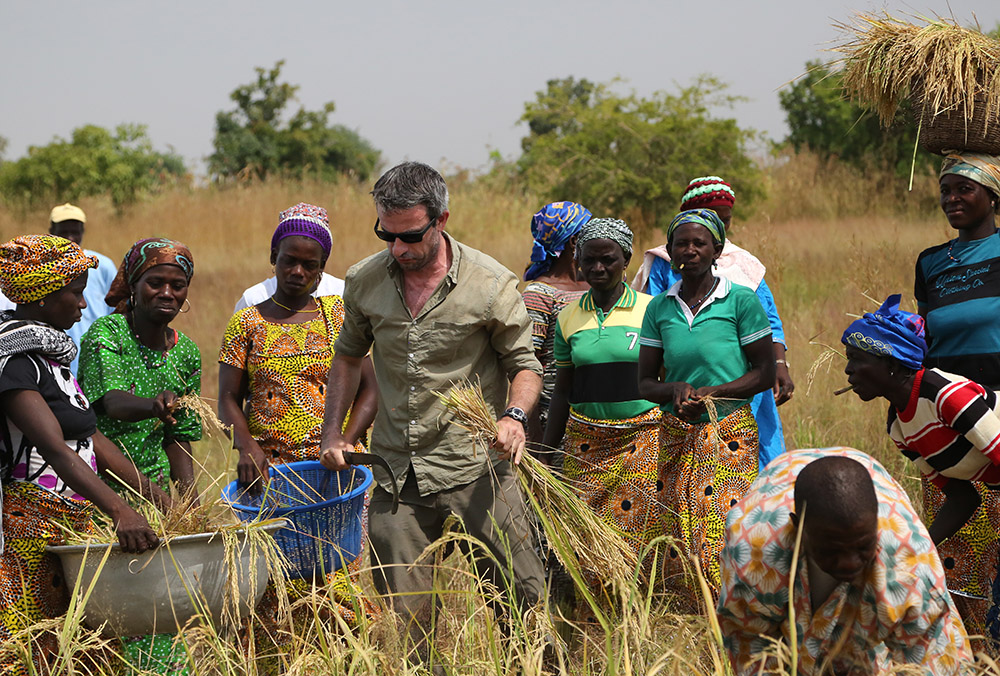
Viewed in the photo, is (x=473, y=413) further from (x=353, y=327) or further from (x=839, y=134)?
(x=839, y=134)

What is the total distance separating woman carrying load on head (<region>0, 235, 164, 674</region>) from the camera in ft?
10.2

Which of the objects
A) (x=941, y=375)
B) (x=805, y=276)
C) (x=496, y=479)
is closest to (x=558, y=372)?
(x=496, y=479)

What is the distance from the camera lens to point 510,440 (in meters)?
3.18

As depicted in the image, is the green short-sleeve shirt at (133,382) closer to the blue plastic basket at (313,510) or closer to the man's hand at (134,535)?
the blue plastic basket at (313,510)

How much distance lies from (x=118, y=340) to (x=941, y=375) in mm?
3185

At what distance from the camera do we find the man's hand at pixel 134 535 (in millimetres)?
2992

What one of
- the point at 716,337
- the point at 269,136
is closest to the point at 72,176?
the point at 269,136

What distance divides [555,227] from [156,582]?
2578 millimetres

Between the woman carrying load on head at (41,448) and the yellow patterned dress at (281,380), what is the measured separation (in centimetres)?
82

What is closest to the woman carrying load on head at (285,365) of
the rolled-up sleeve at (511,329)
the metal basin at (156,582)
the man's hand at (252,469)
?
the man's hand at (252,469)

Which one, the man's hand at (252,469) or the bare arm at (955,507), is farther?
the man's hand at (252,469)

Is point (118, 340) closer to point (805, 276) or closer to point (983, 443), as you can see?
point (983, 443)

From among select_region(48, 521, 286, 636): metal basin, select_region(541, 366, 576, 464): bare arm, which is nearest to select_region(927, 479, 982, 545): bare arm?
select_region(541, 366, 576, 464): bare arm

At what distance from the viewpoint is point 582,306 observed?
445 centimetres
